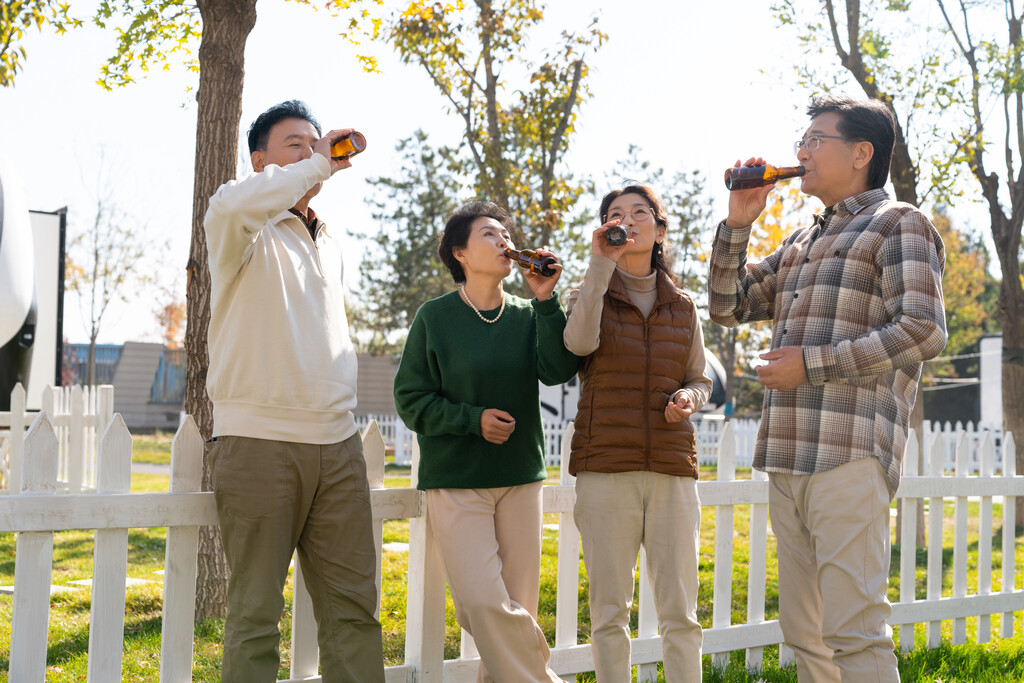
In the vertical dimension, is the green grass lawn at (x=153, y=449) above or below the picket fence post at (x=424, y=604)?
below

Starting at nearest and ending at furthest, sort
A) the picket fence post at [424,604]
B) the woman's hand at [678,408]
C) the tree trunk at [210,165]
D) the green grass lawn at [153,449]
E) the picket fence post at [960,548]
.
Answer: the woman's hand at [678,408] → the picket fence post at [424,604] → the tree trunk at [210,165] → the picket fence post at [960,548] → the green grass lawn at [153,449]

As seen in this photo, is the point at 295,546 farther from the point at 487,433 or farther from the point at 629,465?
the point at 629,465

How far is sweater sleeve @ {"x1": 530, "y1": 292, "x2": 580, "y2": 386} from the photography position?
10.1 ft

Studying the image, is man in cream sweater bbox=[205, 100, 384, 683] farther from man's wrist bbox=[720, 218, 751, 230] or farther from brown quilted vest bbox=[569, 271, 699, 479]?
man's wrist bbox=[720, 218, 751, 230]

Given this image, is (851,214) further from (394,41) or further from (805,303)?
(394,41)

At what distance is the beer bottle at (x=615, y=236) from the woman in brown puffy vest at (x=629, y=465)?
0.02 meters

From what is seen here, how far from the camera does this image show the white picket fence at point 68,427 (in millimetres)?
8320

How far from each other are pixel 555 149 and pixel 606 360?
585cm

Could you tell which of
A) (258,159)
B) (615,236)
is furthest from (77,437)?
(615,236)

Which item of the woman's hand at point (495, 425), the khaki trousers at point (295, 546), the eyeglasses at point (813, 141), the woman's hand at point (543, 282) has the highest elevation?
the eyeglasses at point (813, 141)

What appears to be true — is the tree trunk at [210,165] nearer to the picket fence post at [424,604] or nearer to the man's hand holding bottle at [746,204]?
the picket fence post at [424,604]

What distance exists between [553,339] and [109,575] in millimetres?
1615

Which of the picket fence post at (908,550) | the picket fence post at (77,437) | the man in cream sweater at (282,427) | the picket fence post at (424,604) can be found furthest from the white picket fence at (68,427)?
the picket fence post at (908,550)

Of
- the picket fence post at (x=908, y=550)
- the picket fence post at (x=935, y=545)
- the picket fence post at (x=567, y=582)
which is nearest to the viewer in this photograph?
the picket fence post at (x=567, y=582)
